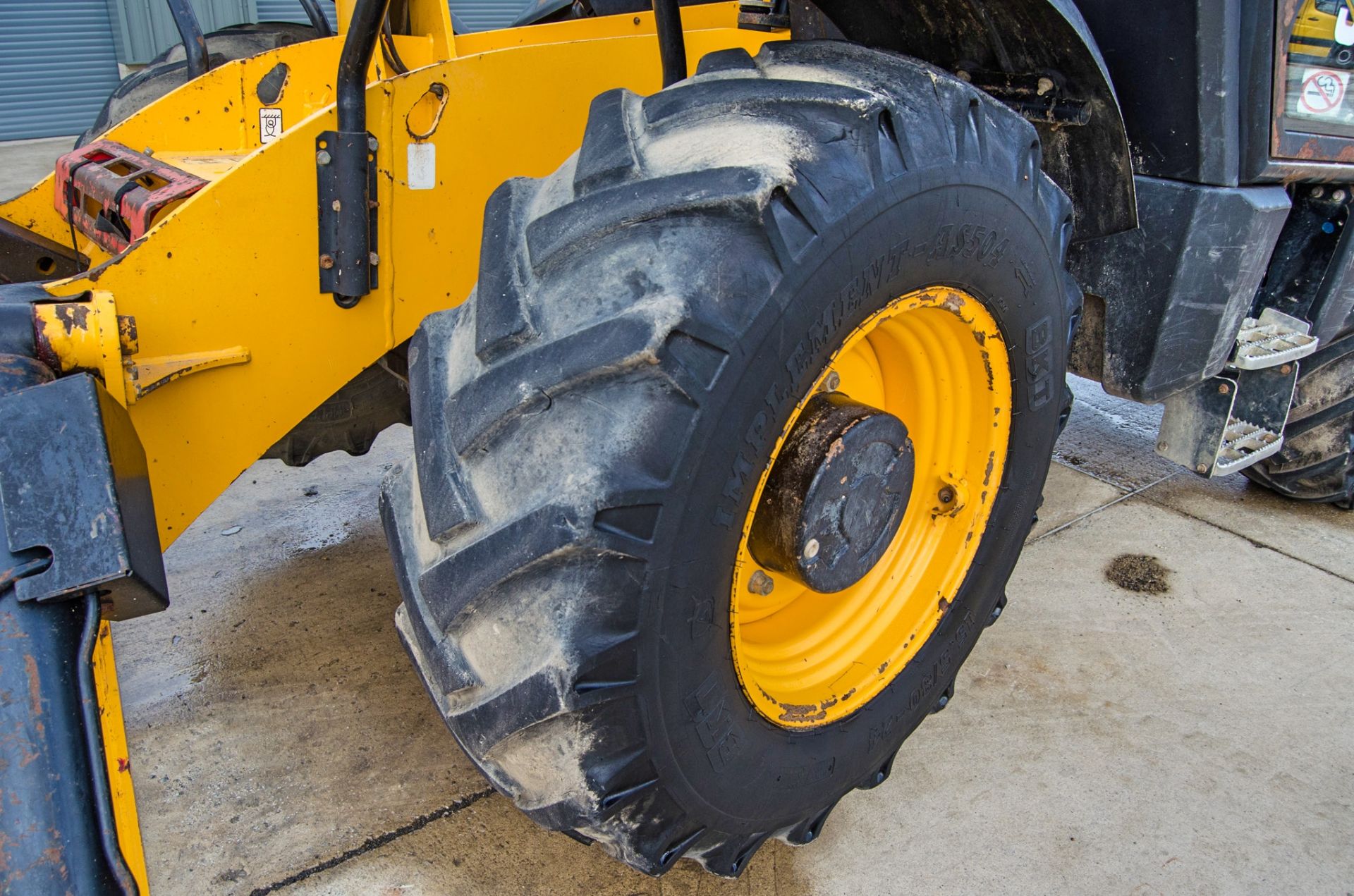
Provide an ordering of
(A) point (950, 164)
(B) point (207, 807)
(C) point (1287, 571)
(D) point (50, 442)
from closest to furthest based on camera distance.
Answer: (D) point (50, 442)
(A) point (950, 164)
(B) point (207, 807)
(C) point (1287, 571)

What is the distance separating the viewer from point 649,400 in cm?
123

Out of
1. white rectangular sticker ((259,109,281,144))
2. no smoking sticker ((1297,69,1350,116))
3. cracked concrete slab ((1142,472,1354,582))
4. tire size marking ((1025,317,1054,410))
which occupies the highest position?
no smoking sticker ((1297,69,1350,116))

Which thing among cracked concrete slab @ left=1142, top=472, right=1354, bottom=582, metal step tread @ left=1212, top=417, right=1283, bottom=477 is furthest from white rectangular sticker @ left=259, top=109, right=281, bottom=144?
cracked concrete slab @ left=1142, top=472, right=1354, bottom=582

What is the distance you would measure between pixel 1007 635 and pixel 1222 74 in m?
1.40

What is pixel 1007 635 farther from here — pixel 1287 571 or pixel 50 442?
pixel 50 442

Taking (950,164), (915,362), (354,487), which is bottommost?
(354,487)

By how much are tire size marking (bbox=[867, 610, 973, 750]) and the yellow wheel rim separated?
2.3 inches

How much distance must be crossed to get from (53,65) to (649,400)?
10166 mm

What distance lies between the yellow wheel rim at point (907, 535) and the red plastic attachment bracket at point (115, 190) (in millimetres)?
1316

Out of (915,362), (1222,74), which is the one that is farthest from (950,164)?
(1222,74)

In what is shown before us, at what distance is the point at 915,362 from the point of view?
73.4 inches

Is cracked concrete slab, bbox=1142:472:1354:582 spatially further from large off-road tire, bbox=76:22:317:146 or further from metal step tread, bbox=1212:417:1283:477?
large off-road tire, bbox=76:22:317:146

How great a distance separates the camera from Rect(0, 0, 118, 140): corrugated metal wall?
8.80 metres

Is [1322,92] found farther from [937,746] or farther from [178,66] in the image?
[178,66]
